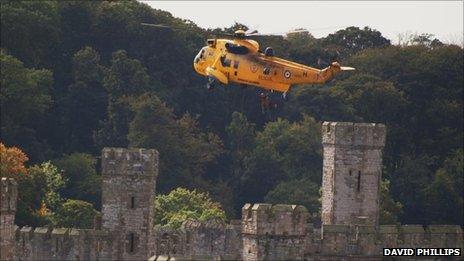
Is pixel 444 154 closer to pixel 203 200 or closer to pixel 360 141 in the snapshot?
pixel 203 200

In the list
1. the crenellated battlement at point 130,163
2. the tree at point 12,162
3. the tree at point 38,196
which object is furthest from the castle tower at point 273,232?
the tree at point 12,162

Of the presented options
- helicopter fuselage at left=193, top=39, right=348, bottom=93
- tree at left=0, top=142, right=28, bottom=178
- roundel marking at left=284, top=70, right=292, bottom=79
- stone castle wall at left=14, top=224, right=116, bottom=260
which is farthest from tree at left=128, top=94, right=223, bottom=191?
stone castle wall at left=14, top=224, right=116, bottom=260

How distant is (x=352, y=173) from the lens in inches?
3991

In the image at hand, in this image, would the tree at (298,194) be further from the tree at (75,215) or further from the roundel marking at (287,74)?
the roundel marking at (287,74)

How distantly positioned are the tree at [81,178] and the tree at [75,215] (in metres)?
8.51

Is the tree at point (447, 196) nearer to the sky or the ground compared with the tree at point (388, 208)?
nearer to the sky

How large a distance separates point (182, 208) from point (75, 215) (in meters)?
7.75

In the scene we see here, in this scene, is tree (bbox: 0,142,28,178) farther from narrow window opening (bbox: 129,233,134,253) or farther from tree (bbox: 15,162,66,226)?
narrow window opening (bbox: 129,233,134,253)

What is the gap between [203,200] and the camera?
418 ft

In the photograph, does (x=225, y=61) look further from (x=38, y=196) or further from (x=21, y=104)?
(x=21, y=104)

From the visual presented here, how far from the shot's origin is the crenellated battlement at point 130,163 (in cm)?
9244

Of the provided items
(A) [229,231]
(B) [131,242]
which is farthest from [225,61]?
(B) [131,242]

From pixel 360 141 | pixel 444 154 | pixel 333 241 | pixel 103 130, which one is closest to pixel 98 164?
pixel 103 130

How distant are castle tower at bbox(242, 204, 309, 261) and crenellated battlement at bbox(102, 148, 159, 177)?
30.3 ft
